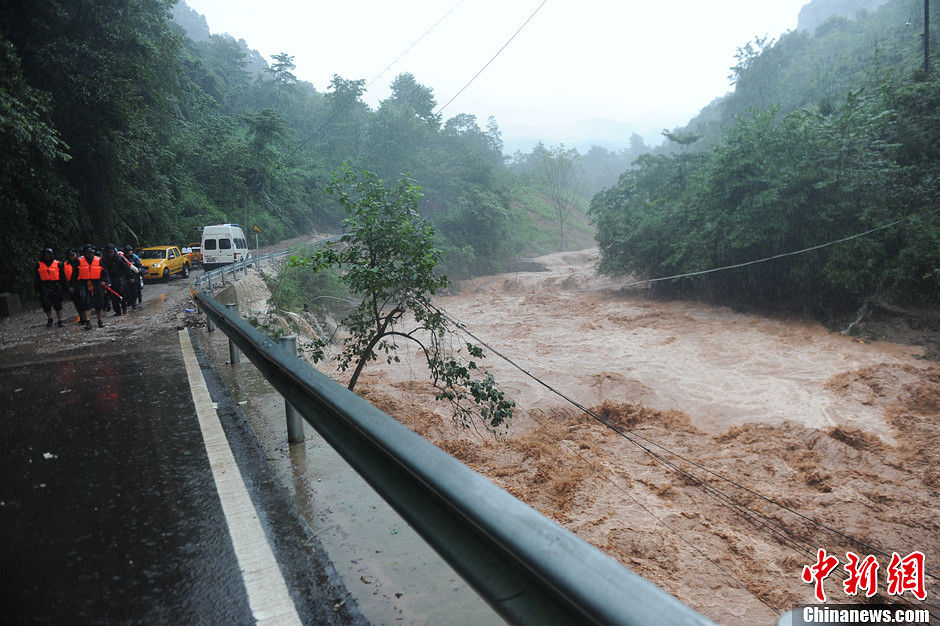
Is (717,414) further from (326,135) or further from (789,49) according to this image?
(789,49)

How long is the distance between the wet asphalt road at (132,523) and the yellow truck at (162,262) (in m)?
20.6

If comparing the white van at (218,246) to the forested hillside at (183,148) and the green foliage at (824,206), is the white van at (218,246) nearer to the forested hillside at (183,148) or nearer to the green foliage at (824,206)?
the forested hillside at (183,148)

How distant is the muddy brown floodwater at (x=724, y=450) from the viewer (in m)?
5.58

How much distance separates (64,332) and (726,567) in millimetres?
12338

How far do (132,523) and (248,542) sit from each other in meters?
0.73

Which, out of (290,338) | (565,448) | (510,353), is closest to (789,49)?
(510,353)

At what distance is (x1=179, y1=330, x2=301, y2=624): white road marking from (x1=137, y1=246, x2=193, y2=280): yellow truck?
2240 centimetres

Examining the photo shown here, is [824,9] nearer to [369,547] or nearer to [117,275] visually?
[117,275]

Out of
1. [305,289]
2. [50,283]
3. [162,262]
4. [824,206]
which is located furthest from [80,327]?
[824,206]

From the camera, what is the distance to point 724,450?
31.3 feet

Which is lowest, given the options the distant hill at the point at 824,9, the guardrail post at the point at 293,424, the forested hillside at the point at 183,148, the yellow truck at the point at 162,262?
the guardrail post at the point at 293,424

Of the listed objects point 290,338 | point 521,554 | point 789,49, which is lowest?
point 521,554

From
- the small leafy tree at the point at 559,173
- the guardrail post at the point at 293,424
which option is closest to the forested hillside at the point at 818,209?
the guardrail post at the point at 293,424

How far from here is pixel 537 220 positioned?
6325 centimetres
